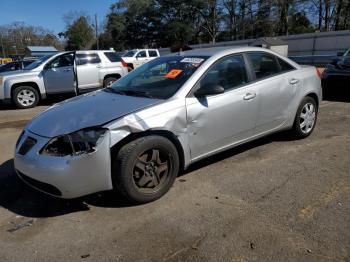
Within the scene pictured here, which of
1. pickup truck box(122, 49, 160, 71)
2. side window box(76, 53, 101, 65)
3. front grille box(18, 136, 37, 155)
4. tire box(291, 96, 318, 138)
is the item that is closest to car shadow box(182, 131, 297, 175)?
tire box(291, 96, 318, 138)

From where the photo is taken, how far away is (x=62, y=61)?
10.4 metres

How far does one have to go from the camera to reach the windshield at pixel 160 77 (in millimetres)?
3816

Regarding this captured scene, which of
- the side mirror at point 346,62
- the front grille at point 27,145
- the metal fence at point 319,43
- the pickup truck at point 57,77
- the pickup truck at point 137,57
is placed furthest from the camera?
the metal fence at point 319,43

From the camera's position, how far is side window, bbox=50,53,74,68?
33.8ft

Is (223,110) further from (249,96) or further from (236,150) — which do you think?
(236,150)

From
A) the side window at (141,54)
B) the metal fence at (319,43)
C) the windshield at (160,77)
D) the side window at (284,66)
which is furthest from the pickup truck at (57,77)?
the metal fence at (319,43)

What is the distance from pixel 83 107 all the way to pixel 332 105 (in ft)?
21.6

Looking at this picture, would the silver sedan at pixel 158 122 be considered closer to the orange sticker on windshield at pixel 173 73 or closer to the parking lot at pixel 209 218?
the orange sticker on windshield at pixel 173 73

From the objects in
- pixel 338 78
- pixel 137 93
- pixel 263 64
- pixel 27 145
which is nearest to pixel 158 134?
pixel 137 93

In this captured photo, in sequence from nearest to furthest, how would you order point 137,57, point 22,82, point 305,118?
point 305,118, point 22,82, point 137,57

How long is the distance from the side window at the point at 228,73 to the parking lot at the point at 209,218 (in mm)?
1046

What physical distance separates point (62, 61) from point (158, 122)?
8.06 meters

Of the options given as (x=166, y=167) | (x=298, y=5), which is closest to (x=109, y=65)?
(x=166, y=167)

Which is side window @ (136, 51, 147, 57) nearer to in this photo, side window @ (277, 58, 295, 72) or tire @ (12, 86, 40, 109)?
tire @ (12, 86, 40, 109)
